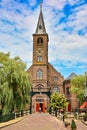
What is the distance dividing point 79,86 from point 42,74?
1450 cm

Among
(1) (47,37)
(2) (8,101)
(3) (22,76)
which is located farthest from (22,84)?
(1) (47,37)

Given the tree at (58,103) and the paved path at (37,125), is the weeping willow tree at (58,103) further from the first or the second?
the paved path at (37,125)

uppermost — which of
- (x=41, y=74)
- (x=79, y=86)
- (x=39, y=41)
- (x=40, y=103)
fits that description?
(x=39, y=41)

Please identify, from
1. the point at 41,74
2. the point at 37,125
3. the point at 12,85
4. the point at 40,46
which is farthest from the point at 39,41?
the point at 37,125

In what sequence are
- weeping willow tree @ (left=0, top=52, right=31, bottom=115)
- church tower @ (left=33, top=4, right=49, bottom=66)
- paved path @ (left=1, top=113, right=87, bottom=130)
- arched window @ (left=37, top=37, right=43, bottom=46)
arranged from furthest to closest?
arched window @ (left=37, top=37, right=43, bottom=46), church tower @ (left=33, top=4, right=49, bottom=66), weeping willow tree @ (left=0, top=52, right=31, bottom=115), paved path @ (left=1, top=113, right=87, bottom=130)

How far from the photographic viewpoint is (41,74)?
7406 cm

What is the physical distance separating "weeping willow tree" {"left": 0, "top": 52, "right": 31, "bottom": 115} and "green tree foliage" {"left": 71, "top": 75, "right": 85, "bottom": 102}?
19.3 meters

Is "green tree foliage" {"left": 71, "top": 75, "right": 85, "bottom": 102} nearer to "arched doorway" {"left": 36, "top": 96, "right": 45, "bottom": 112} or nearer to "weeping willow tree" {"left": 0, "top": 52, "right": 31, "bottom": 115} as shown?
"arched doorway" {"left": 36, "top": 96, "right": 45, "bottom": 112}

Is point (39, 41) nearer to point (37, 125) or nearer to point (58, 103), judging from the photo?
point (58, 103)

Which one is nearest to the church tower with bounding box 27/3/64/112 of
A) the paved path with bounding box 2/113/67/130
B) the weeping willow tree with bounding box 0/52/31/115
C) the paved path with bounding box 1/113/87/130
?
the weeping willow tree with bounding box 0/52/31/115

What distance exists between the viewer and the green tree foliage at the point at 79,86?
60.7m

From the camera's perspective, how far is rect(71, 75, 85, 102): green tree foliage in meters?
60.7

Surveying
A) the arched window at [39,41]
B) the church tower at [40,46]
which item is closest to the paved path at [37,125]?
the church tower at [40,46]

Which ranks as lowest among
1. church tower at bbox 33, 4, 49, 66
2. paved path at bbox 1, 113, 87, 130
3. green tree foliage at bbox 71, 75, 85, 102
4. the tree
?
paved path at bbox 1, 113, 87, 130
